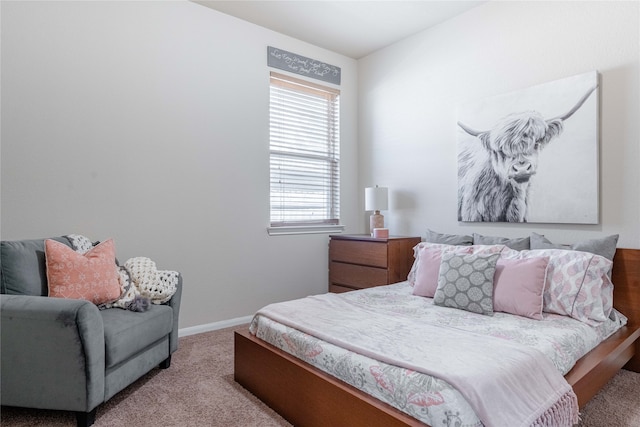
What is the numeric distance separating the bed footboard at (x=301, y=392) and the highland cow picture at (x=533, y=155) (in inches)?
79.5

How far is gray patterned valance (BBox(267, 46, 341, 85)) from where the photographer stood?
11.4ft

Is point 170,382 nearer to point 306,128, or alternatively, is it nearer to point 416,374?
point 416,374

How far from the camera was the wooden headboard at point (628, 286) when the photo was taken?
221 centimetres

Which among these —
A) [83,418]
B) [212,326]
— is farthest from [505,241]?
[83,418]

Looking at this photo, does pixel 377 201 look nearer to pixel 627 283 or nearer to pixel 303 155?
pixel 303 155

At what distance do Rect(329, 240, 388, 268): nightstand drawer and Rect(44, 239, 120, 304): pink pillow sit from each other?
2.00 meters

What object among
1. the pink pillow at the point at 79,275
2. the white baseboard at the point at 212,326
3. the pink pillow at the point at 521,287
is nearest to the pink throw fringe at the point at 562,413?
the pink pillow at the point at 521,287

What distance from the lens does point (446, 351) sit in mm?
1436

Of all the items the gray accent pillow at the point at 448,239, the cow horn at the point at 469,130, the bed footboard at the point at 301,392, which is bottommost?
the bed footboard at the point at 301,392

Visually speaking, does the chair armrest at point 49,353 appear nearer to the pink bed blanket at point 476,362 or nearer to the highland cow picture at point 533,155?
the pink bed blanket at point 476,362

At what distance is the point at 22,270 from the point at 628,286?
346cm

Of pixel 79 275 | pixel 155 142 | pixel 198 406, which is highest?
pixel 155 142

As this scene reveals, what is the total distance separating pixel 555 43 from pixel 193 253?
313 centimetres

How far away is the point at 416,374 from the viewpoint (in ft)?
4.23
